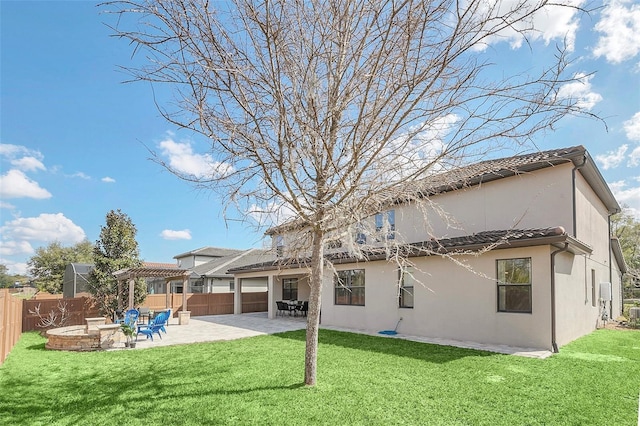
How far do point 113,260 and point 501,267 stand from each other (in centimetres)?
1708

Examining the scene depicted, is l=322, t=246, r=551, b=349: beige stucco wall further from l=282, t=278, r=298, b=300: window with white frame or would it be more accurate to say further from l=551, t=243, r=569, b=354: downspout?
l=282, t=278, r=298, b=300: window with white frame

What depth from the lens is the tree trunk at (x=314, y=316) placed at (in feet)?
20.9

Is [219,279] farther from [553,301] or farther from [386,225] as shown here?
[386,225]

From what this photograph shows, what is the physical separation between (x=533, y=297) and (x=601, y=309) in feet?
26.7

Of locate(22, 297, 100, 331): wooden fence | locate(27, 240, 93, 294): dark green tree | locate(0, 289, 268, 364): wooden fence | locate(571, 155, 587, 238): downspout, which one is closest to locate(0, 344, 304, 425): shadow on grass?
locate(0, 289, 268, 364): wooden fence

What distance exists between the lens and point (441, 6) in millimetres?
4488

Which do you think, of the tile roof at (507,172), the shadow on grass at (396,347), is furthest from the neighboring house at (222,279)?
the tile roof at (507,172)

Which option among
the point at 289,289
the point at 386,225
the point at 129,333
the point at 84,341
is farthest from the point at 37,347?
the point at 289,289

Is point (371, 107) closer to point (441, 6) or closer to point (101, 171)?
point (441, 6)

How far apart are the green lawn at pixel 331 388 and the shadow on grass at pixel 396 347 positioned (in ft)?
0.17

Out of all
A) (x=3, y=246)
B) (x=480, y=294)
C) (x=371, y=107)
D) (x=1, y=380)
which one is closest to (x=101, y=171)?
(x=3, y=246)

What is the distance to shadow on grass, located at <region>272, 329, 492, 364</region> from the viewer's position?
8805 mm

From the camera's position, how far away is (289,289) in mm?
23375

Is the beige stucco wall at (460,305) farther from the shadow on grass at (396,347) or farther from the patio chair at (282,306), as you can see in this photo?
the patio chair at (282,306)
